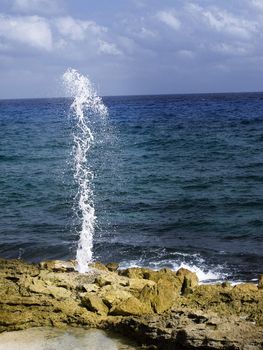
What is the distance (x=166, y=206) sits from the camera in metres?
27.0

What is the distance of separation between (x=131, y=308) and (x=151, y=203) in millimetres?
15991

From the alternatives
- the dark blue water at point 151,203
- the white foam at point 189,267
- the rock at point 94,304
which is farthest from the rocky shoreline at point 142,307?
the dark blue water at point 151,203

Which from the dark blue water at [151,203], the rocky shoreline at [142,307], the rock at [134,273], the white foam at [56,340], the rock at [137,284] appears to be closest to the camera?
the rocky shoreline at [142,307]

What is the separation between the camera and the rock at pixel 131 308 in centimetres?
1159

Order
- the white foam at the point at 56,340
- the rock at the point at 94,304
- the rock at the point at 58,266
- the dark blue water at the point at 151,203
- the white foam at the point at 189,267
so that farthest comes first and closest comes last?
the dark blue water at the point at 151,203 < the white foam at the point at 189,267 < the rock at the point at 58,266 < the rock at the point at 94,304 < the white foam at the point at 56,340

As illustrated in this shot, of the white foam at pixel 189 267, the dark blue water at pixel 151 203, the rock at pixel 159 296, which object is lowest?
the white foam at pixel 189 267

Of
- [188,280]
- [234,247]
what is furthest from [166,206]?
[188,280]

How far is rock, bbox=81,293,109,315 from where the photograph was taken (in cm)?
1195

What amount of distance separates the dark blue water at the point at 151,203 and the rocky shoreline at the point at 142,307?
5435 mm

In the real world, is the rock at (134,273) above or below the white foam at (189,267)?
above

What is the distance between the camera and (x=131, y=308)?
1162 centimetres

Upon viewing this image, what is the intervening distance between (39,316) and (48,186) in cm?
2129

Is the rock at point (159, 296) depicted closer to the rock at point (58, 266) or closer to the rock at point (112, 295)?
the rock at point (112, 295)

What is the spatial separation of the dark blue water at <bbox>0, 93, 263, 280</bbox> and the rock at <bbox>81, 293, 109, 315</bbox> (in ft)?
20.9
